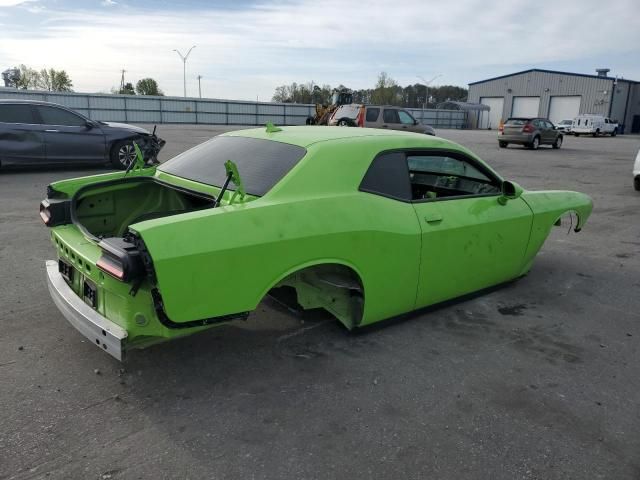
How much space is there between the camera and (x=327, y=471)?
239cm

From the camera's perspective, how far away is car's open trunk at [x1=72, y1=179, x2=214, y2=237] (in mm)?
3924

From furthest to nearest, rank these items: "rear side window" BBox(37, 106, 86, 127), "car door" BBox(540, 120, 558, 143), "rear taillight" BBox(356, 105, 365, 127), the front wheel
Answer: the front wheel
"car door" BBox(540, 120, 558, 143)
"rear taillight" BBox(356, 105, 365, 127)
"rear side window" BBox(37, 106, 86, 127)

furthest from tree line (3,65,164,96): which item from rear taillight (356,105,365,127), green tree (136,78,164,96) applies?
rear taillight (356,105,365,127)

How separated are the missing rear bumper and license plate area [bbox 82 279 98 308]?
0.03 m

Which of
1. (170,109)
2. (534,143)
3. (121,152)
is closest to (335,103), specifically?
(534,143)

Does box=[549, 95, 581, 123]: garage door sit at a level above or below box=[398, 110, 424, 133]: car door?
above

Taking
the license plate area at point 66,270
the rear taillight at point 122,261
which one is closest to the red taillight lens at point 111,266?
the rear taillight at point 122,261

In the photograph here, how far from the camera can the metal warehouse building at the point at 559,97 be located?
53094mm

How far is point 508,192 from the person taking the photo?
4.27m

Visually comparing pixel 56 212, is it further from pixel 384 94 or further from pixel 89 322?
pixel 384 94

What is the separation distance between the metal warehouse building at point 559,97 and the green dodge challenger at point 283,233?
56755 millimetres

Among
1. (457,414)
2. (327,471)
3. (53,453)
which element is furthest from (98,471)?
(457,414)

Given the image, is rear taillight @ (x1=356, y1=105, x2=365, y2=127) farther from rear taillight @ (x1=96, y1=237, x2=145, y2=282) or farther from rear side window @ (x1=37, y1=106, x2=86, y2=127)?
rear taillight @ (x1=96, y1=237, x2=145, y2=282)

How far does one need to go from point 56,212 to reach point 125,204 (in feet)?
2.21
